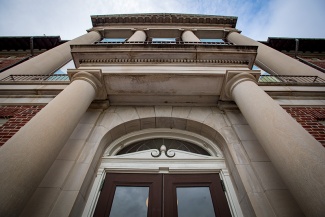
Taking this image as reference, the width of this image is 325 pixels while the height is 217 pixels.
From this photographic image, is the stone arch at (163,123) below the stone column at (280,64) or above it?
below

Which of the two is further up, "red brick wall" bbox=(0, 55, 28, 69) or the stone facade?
"red brick wall" bbox=(0, 55, 28, 69)

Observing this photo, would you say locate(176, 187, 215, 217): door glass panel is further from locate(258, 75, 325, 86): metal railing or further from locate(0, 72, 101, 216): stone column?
locate(258, 75, 325, 86): metal railing

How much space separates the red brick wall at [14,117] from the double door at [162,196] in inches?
93.2

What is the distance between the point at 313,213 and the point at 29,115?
18.3 feet

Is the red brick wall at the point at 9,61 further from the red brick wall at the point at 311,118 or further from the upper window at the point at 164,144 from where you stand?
the red brick wall at the point at 311,118

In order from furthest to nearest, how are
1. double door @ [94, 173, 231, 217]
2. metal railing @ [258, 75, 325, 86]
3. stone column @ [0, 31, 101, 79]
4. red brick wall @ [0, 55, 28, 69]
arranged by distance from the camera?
1. red brick wall @ [0, 55, 28, 69]
2. stone column @ [0, 31, 101, 79]
3. metal railing @ [258, 75, 325, 86]
4. double door @ [94, 173, 231, 217]

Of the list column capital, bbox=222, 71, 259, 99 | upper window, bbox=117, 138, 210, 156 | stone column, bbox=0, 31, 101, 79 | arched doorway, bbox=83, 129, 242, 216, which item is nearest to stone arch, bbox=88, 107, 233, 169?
arched doorway, bbox=83, 129, 242, 216

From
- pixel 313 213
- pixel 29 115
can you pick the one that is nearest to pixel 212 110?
pixel 313 213

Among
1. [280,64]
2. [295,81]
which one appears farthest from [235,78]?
[280,64]

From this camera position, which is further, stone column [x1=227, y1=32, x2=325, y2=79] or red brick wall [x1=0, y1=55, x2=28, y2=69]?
red brick wall [x1=0, y1=55, x2=28, y2=69]

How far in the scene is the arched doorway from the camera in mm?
3012

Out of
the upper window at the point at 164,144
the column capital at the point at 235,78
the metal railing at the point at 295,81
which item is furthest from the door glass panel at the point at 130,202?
the metal railing at the point at 295,81

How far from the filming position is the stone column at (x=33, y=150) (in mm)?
1769

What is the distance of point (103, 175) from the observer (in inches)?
138
